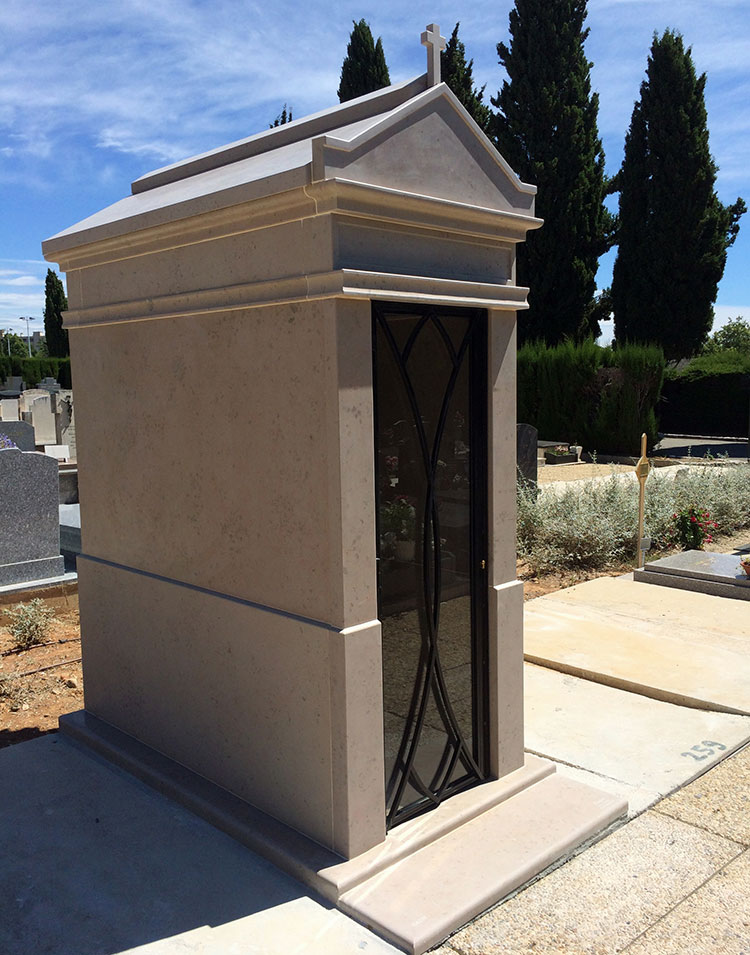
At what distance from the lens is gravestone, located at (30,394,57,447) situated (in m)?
17.6

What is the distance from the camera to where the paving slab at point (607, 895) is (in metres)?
2.43

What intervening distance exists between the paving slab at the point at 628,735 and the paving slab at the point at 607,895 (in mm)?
237

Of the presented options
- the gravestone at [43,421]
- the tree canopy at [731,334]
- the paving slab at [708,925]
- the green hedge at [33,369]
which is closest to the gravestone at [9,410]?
the gravestone at [43,421]

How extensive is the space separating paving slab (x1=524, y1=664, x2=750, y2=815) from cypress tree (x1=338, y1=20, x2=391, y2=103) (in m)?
23.6

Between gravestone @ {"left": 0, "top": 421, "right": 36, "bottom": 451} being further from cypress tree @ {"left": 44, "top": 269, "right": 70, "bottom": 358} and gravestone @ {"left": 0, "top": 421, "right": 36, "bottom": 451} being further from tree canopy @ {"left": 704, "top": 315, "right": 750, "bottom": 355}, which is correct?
tree canopy @ {"left": 704, "top": 315, "right": 750, "bottom": 355}

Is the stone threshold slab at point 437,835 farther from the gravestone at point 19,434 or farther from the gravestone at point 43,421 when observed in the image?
the gravestone at point 43,421

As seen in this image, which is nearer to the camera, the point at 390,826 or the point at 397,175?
the point at 397,175

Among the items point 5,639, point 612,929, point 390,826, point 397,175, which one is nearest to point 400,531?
point 390,826

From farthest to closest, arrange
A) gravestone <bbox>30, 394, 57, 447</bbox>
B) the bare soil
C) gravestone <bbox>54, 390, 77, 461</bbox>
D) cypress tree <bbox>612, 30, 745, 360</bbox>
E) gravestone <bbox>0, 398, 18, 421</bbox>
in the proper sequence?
cypress tree <bbox>612, 30, 745, 360</bbox>, gravestone <bbox>0, 398, 18, 421</bbox>, gravestone <bbox>54, 390, 77, 461</bbox>, gravestone <bbox>30, 394, 57, 447</bbox>, the bare soil

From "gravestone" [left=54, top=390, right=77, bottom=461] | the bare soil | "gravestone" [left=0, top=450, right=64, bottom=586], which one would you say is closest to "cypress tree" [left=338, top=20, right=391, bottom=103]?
"gravestone" [left=54, top=390, right=77, bottom=461]

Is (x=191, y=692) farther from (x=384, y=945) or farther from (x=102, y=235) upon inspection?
(x=102, y=235)

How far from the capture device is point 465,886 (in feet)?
8.57

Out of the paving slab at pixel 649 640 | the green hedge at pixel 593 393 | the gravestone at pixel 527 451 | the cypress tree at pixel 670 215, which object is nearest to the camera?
the paving slab at pixel 649 640

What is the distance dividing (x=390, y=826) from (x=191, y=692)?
3.14ft
